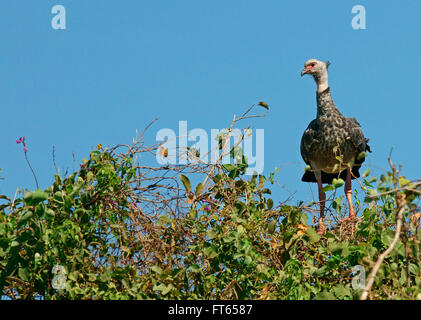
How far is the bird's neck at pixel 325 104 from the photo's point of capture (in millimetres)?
7490

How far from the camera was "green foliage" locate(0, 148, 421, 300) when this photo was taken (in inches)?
167

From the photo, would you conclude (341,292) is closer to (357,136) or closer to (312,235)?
(312,235)

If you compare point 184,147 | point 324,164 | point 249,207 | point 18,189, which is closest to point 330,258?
point 249,207

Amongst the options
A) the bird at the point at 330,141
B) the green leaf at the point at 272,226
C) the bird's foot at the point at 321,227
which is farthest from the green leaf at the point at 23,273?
the bird at the point at 330,141

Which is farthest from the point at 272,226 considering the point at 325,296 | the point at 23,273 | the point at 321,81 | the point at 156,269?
the point at 321,81

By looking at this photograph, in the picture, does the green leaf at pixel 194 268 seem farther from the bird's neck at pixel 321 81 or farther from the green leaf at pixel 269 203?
the bird's neck at pixel 321 81

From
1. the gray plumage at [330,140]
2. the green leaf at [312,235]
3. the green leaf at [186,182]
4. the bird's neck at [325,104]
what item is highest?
the bird's neck at [325,104]

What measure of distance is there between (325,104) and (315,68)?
476 mm

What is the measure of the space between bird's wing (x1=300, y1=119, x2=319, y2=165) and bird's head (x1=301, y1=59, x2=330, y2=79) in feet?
1.82

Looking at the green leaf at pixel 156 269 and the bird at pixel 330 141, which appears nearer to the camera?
the green leaf at pixel 156 269

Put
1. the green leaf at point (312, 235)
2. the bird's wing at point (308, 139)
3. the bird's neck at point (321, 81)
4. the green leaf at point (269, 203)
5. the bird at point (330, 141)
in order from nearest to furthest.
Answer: the green leaf at point (312, 235)
the green leaf at point (269, 203)
the bird at point (330, 141)
the bird's wing at point (308, 139)
the bird's neck at point (321, 81)

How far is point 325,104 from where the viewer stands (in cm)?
758

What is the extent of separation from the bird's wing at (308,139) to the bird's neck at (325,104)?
125 mm
